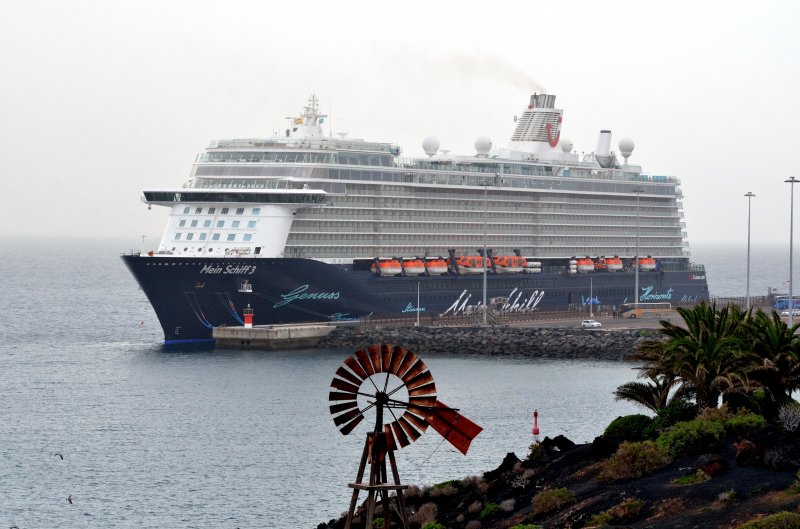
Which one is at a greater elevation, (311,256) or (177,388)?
(311,256)

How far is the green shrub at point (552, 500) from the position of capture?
105 ft

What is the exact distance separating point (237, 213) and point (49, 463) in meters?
36.9

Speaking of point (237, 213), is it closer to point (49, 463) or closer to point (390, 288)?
point (390, 288)

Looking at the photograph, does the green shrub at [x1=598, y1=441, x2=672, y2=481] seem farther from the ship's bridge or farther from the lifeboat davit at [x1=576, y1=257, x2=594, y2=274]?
the lifeboat davit at [x1=576, y1=257, x2=594, y2=274]

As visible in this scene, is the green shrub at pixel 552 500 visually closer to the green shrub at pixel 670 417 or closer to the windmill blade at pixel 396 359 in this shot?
the green shrub at pixel 670 417

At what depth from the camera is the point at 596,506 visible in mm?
30844

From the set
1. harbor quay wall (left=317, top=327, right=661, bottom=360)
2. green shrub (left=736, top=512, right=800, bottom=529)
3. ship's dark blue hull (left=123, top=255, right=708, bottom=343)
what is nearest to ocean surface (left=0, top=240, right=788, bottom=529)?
harbor quay wall (left=317, top=327, right=661, bottom=360)

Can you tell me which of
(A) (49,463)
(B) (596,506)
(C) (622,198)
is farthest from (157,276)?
(B) (596,506)

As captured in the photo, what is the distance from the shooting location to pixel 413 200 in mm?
91375

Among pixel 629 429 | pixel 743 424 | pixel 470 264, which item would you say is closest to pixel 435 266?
pixel 470 264

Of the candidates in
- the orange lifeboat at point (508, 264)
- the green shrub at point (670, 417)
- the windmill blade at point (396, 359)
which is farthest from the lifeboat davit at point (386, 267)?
the windmill blade at point (396, 359)

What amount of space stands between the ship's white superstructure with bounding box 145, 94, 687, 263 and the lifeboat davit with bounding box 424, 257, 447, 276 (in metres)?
1.04

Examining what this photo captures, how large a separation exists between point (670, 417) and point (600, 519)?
7132 mm

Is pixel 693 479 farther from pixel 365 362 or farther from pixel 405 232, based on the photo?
pixel 405 232
